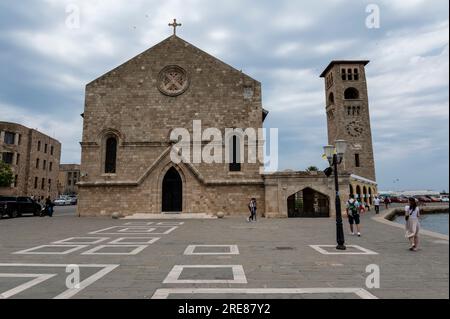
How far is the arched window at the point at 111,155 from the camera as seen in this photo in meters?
24.6

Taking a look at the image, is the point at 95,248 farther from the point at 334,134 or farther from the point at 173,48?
the point at 334,134

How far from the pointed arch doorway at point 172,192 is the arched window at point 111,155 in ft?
15.4

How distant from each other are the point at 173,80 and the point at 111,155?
327 inches

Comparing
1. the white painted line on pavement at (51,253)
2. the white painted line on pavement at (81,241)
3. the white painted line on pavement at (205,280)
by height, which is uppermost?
the white painted line on pavement at (205,280)

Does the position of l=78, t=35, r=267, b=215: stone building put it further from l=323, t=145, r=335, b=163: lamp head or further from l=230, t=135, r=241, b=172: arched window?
l=323, t=145, r=335, b=163: lamp head

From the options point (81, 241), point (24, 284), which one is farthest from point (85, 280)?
point (81, 241)

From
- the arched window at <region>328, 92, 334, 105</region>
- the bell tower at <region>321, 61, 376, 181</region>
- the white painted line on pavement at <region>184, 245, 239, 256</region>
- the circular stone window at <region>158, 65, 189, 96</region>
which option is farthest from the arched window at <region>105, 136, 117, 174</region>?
the arched window at <region>328, 92, 334, 105</region>

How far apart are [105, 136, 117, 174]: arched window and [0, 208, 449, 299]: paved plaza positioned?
13.2 m

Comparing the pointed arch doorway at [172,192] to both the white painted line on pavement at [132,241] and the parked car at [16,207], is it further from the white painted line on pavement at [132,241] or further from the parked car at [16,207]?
the parked car at [16,207]

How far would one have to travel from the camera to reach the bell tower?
2162 inches

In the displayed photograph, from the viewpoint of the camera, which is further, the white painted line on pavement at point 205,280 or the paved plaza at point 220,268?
the white painted line on pavement at point 205,280

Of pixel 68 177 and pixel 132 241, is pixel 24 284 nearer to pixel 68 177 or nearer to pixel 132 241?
pixel 132 241

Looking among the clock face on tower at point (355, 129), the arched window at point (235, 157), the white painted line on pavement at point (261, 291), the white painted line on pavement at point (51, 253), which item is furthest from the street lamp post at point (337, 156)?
the clock face on tower at point (355, 129)
